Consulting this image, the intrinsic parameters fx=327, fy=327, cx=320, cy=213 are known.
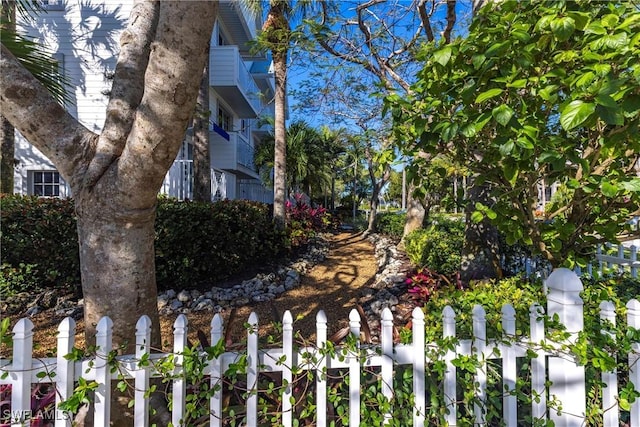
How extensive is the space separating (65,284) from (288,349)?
5.65 metres

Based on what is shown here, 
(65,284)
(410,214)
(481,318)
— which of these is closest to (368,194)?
(410,214)

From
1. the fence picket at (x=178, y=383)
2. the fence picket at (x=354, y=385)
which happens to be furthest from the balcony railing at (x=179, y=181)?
the fence picket at (x=354, y=385)

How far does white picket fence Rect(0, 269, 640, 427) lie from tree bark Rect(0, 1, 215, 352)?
275 millimetres

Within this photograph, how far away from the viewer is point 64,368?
5.43 ft

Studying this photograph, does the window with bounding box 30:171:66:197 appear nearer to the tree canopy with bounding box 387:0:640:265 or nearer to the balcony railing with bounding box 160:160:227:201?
the balcony railing with bounding box 160:160:227:201

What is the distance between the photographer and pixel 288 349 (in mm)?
1836

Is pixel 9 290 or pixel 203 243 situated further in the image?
pixel 203 243

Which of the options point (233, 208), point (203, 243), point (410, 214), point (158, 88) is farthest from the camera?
point (410, 214)

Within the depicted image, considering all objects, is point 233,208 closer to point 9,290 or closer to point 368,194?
point 9,290

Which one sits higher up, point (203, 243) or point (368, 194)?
point (368, 194)

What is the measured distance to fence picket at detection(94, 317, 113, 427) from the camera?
1.69m

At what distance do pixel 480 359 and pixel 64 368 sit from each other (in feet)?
7.38

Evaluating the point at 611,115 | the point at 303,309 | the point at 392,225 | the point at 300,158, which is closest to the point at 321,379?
the point at 611,115

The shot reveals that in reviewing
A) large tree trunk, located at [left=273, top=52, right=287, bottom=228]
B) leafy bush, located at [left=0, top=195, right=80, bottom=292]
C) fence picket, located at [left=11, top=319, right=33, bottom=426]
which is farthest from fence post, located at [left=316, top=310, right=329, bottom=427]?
large tree trunk, located at [left=273, top=52, right=287, bottom=228]
